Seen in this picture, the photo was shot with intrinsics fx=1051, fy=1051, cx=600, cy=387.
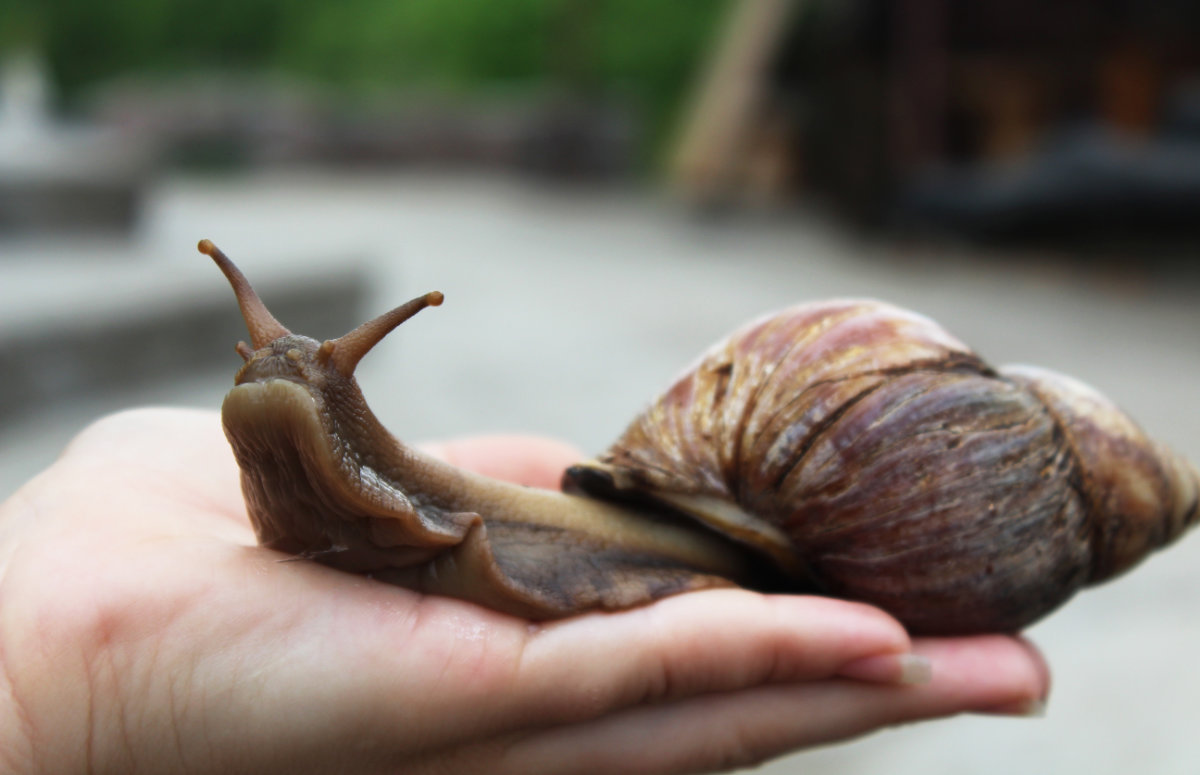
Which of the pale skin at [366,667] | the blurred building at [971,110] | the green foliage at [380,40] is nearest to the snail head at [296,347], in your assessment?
the pale skin at [366,667]

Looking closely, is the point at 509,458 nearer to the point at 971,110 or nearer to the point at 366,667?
the point at 366,667

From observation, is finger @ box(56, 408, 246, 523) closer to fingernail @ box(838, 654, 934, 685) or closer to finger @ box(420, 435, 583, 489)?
finger @ box(420, 435, 583, 489)

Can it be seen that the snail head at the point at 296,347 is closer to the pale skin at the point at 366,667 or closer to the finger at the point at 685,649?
the pale skin at the point at 366,667

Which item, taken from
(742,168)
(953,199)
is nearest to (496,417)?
(953,199)

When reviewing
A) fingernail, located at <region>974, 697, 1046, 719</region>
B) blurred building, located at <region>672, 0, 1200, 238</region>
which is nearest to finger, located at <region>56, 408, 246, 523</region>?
fingernail, located at <region>974, 697, 1046, 719</region>

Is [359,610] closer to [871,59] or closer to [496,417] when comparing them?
[496,417]

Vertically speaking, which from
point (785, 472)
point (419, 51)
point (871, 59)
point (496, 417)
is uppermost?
point (419, 51)
